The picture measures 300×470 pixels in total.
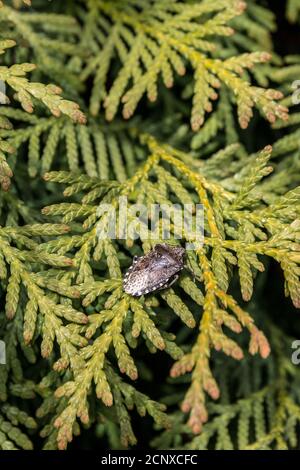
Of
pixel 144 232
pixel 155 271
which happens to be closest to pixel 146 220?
pixel 144 232

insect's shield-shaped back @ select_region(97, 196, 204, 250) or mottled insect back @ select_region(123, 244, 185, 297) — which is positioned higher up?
insect's shield-shaped back @ select_region(97, 196, 204, 250)

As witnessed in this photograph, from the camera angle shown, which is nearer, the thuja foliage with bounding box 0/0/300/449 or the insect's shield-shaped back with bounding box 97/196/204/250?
the thuja foliage with bounding box 0/0/300/449

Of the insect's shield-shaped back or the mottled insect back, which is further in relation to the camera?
the insect's shield-shaped back

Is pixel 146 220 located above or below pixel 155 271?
above

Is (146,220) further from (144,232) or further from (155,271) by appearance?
(155,271)

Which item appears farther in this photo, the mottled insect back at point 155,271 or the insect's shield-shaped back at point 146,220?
the insect's shield-shaped back at point 146,220
